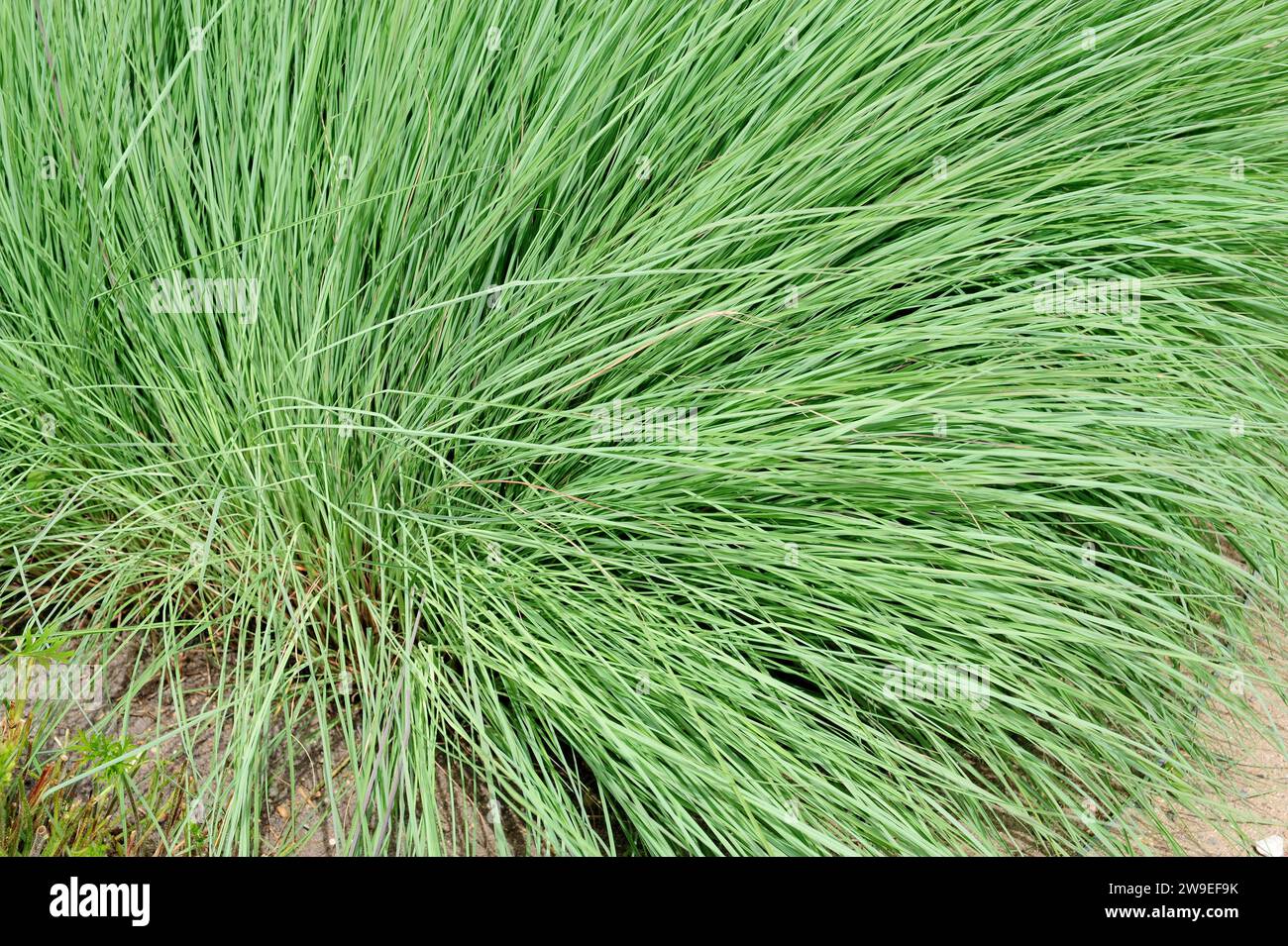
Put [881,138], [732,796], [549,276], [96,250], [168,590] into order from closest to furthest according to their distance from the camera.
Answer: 1. [732,796]
2. [168,590]
3. [96,250]
4. [549,276]
5. [881,138]

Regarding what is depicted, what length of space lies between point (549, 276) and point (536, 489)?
0.40 meters

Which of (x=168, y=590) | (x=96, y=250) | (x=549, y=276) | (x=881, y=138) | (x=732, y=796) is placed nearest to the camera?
(x=732, y=796)

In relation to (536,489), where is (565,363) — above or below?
above

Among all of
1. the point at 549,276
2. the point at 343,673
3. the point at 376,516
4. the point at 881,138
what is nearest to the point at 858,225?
the point at 881,138

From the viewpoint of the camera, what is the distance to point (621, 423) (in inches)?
70.8

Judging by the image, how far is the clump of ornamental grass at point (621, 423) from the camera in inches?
64.5

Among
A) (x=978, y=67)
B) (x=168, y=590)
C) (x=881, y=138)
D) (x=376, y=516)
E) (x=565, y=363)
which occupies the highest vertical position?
(x=978, y=67)

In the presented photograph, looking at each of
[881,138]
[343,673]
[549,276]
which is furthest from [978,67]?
[343,673]

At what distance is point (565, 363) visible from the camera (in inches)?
76.4

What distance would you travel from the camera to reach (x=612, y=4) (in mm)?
1939

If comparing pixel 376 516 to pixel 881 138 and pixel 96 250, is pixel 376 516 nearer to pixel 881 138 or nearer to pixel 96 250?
pixel 96 250

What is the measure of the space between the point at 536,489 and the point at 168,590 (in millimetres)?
630

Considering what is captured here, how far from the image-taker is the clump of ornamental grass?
5.38ft

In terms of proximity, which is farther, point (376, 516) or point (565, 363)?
point (565, 363)
